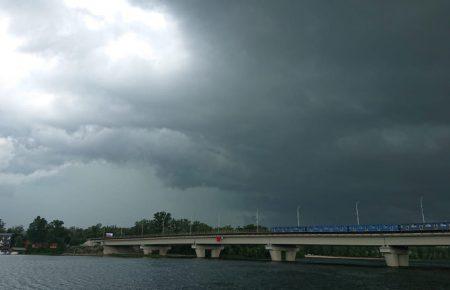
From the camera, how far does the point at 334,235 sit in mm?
113125

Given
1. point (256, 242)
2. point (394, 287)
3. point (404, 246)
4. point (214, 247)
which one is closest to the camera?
point (394, 287)

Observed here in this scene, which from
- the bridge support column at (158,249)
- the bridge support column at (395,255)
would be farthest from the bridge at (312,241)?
the bridge support column at (158,249)

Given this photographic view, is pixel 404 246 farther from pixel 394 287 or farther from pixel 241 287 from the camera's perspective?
pixel 241 287

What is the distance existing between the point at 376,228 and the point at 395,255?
850cm

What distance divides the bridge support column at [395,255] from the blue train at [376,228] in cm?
510

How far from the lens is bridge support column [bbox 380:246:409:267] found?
10331cm

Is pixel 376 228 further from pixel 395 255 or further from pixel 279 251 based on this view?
pixel 279 251

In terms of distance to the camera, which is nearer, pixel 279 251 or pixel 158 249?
pixel 279 251

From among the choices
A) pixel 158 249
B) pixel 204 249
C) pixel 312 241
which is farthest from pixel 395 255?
pixel 158 249

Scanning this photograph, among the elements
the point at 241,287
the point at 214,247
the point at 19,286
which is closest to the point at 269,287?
the point at 241,287

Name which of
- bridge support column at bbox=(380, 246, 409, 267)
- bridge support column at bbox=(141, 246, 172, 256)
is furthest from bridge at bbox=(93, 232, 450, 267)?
bridge support column at bbox=(141, 246, 172, 256)

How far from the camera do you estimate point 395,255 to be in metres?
105

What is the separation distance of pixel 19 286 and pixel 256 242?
307ft

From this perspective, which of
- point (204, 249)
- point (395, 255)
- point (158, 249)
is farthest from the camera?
point (158, 249)
